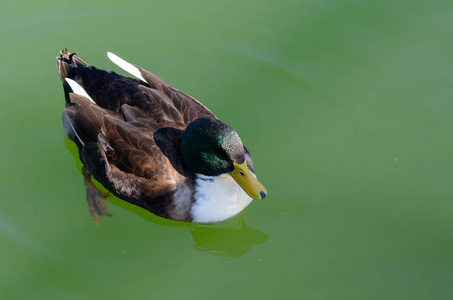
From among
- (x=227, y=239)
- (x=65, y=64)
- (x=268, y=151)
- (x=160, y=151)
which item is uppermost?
(x=65, y=64)

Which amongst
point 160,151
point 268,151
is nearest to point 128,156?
point 160,151

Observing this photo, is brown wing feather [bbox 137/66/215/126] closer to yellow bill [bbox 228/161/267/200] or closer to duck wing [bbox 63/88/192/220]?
duck wing [bbox 63/88/192/220]

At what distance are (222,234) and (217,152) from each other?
81 cm

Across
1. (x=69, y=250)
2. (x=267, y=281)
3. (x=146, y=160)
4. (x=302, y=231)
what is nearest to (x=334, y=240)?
(x=302, y=231)

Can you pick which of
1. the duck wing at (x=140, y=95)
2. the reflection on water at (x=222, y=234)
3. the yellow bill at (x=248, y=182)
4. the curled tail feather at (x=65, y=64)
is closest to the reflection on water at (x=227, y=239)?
the reflection on water at (x=222, y=234)

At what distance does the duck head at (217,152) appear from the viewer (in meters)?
4.61

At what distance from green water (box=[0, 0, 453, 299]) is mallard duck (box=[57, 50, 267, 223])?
0.31m

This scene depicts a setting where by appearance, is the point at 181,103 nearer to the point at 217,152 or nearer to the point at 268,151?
the point at 217,152

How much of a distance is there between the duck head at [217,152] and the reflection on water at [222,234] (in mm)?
502

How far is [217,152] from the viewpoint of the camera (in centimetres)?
470

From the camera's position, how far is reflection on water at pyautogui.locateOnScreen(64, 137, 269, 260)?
4.98 m

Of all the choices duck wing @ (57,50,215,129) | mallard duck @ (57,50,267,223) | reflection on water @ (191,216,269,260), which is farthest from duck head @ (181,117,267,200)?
reflection on water @ (191,216,269,260)

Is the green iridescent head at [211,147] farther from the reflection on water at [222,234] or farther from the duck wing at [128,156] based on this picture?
the reflection on water at [222,234]

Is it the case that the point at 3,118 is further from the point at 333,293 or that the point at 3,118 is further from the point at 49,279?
the point at 333,293
